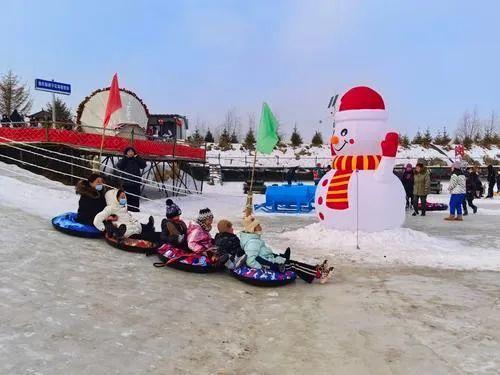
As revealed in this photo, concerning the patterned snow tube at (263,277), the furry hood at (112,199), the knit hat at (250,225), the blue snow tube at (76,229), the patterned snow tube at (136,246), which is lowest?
the patterned snow tube at (263,277)

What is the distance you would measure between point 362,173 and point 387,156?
0.61 meters

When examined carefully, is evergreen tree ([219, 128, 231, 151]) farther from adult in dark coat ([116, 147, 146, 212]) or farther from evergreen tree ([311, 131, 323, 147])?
adult in dark coat ([116, 147, 146, 212])

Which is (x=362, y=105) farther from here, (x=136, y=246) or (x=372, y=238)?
(x=136, y=246)

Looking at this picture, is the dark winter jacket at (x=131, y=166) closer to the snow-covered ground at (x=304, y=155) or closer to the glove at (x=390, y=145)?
the glove at (x=390, y=145)

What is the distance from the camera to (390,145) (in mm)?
9641

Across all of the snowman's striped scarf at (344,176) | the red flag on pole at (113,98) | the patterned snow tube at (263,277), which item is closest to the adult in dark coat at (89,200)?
the patterned snow tube at (263,277)

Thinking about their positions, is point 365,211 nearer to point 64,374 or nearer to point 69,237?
point 69,237

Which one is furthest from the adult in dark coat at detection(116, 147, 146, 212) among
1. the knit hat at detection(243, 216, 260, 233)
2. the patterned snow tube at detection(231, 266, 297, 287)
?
the patterned snow tube at detection(231, 266, 297, 287)

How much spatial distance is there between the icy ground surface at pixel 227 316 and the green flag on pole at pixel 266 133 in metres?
3.32

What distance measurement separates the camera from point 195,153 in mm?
22672

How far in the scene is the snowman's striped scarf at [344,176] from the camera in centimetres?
998

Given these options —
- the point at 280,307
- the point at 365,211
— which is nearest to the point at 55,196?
the point at 365,211

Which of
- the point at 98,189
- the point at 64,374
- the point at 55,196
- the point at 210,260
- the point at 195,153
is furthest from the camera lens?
the point at 195,153

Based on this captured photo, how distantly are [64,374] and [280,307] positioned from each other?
8.85 ft
